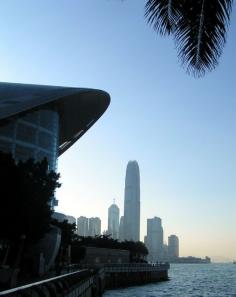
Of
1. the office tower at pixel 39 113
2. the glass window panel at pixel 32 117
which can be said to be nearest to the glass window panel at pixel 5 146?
the office tower at pixel 39 113

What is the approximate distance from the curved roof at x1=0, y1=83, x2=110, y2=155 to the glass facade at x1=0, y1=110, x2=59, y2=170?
2.44 metres

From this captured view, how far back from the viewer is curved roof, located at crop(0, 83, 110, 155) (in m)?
77.6

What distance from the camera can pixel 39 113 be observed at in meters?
90.5

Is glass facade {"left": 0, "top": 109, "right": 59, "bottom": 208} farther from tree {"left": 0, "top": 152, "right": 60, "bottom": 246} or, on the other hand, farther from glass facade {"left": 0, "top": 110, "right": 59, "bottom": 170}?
tree {"left": 0, "top": 152, "right": 60, "bottom": 246}

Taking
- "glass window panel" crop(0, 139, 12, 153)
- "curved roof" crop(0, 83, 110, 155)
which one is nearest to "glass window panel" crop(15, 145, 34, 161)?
"glass window panel" crop(0, 139, 12, 153)

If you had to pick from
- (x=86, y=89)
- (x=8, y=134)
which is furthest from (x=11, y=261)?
(x=86, y=89)

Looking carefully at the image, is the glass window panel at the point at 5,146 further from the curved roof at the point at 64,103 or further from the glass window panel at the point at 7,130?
the curved roof at the point at 64,103

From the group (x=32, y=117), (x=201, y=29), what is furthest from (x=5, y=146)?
(x=201, y=29)

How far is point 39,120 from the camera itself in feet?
297

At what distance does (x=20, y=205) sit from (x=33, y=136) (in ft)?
159

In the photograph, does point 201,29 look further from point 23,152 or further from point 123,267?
point 123,267

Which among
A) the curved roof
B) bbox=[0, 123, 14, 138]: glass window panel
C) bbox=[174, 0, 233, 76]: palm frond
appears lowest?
bbox=[174, 0, 233, 76]: palm frond

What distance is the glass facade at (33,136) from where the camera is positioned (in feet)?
275

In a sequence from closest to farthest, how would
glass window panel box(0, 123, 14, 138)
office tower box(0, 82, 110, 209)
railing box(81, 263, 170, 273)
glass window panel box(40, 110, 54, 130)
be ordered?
office tower box(0, 82, 110, 209) → railing box(81, 263, 170, 273) → glass window panel box(0, 123, 14, 138) → glass window panel box(40, 110, 54, 130)
